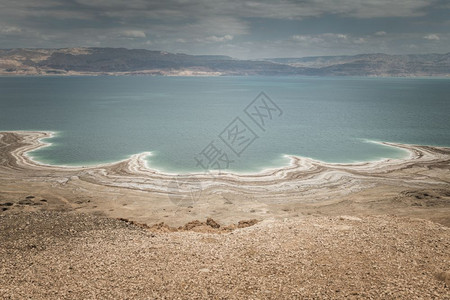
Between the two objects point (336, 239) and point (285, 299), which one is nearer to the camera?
point (285, 299)

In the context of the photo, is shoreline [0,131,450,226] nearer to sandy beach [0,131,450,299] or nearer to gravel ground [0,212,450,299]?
sandy beach [0,131,450,299]

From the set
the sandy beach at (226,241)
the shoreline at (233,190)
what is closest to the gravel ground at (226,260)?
the sandy beach at (226,241)

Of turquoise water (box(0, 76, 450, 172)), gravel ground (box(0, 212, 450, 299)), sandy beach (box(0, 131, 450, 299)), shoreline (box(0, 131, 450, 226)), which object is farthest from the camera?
turquoise water (box(0, 76, 450, 172))

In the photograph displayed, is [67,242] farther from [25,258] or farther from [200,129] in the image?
[200,129]

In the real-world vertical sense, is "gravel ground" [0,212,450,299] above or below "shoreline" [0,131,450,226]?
above

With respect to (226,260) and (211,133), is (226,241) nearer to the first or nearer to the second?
(226,260)

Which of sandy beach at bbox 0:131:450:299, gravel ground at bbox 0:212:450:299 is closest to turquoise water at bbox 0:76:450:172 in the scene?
sandy beach at bbox 0:131:450:299

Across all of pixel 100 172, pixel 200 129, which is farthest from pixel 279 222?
pixel 200 129
